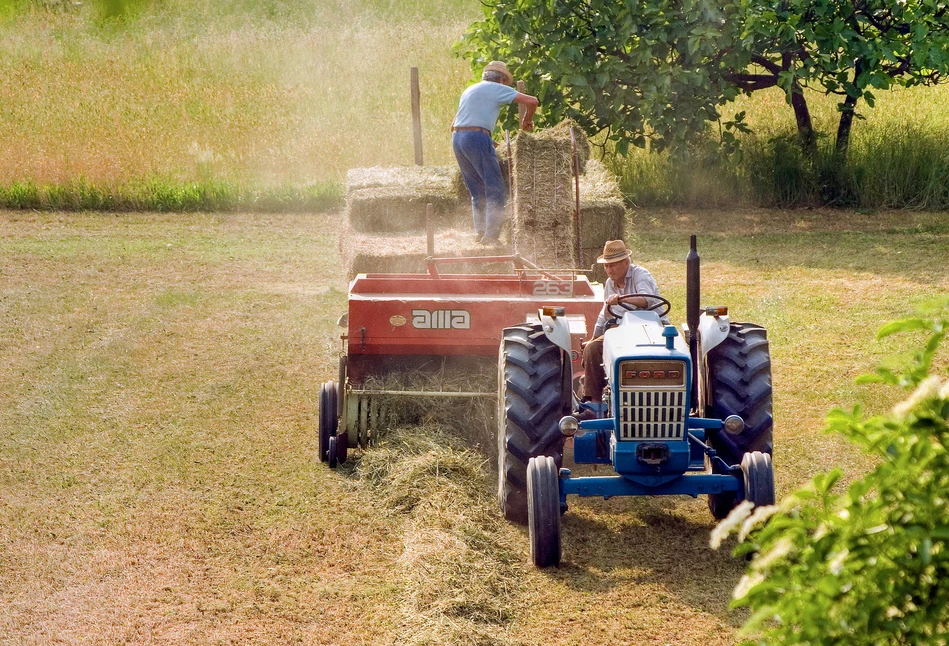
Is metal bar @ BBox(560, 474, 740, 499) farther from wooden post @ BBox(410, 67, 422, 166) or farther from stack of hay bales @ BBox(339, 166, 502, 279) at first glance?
wooden post @ BBox(410, 67, 422, 166)

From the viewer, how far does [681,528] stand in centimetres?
643

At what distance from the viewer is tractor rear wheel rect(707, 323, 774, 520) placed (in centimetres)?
618

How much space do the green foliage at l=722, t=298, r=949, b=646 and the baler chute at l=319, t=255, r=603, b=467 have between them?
16.6ft

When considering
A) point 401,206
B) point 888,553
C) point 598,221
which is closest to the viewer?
point 888,553

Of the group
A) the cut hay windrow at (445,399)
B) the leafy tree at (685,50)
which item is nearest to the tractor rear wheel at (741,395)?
the cut hay windrow at (445,399)

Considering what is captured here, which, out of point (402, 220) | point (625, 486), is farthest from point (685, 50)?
point (625, 486)

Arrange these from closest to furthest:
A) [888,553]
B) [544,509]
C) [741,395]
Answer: [888,553], [544,509], [741,395]

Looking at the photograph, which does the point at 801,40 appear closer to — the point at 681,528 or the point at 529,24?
the point at 529,24

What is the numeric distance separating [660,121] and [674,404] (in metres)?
10.5

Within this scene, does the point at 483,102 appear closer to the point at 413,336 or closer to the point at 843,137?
the point at 413,336

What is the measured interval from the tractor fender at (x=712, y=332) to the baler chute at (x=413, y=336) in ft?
2.72

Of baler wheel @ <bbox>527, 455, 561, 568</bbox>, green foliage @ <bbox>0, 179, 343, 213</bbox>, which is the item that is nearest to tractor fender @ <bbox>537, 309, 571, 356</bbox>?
baler wheel @ <bbox>527, 455, 561, 568</bbox>

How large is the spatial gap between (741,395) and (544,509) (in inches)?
51.2

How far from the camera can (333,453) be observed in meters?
7.30
